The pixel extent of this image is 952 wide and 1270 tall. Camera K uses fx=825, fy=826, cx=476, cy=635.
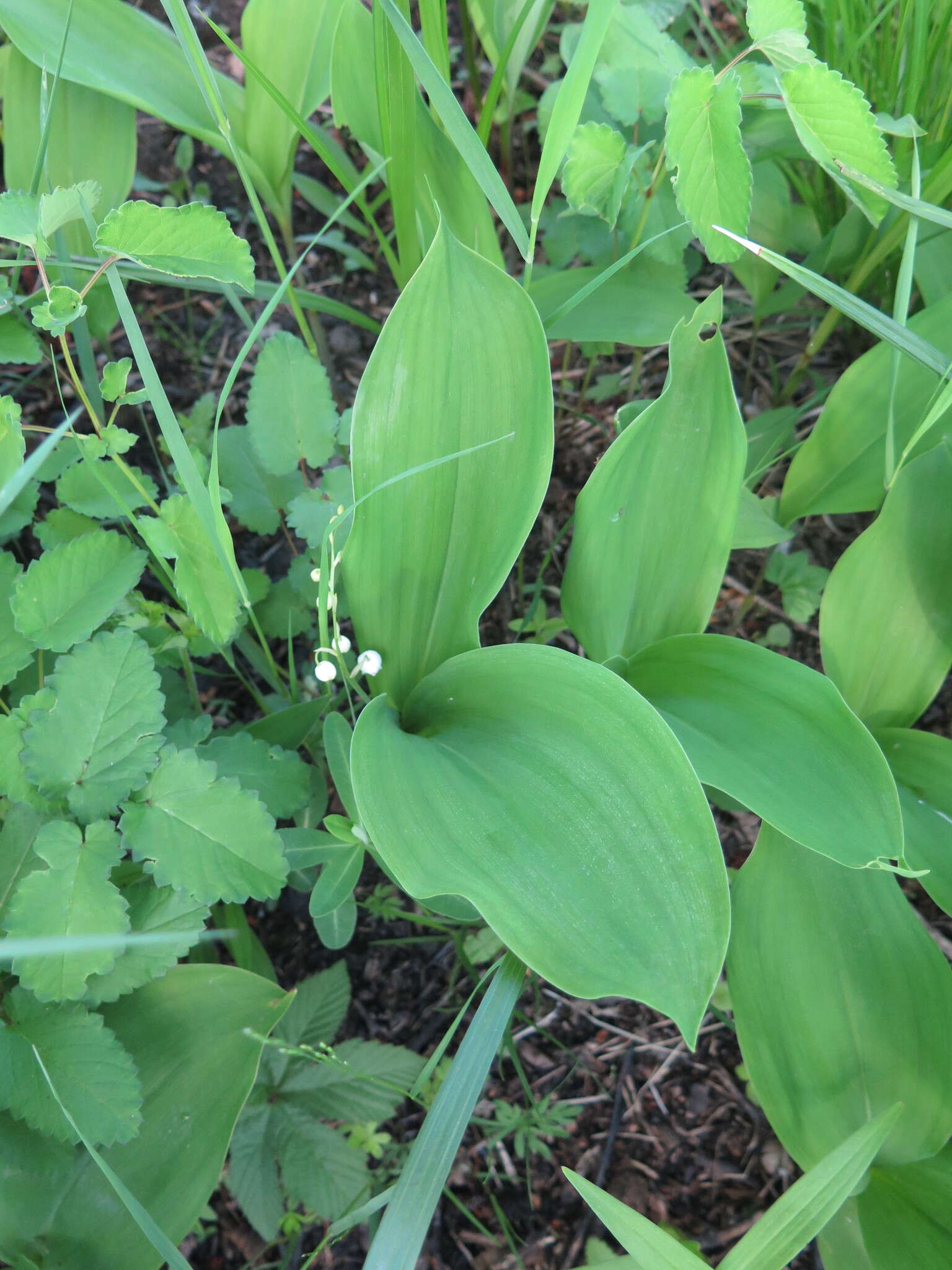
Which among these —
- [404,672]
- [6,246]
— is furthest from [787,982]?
[6,246]

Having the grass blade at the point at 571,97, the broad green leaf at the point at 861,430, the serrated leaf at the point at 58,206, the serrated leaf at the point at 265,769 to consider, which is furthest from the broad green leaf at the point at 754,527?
the serrated leaf at the point at 58,206

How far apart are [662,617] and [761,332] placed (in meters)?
0.96

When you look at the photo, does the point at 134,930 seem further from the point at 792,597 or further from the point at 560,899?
the point at 792,597

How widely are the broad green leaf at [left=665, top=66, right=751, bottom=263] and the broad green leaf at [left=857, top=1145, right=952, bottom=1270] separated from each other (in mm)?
1169

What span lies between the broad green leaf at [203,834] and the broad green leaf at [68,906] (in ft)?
0.13

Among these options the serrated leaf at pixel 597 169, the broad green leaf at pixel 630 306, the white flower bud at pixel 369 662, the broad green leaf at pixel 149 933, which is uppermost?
the serrated leaf at pixel 597 169

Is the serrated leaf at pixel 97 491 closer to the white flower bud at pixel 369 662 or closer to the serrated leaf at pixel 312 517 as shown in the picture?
the serrated leaf at pixel 312 517

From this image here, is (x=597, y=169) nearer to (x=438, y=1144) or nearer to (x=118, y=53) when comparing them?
(x=118, y=53)

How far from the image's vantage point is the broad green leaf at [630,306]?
1382mm

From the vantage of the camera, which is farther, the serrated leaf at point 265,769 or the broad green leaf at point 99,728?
the serrated leaf at point 265,769

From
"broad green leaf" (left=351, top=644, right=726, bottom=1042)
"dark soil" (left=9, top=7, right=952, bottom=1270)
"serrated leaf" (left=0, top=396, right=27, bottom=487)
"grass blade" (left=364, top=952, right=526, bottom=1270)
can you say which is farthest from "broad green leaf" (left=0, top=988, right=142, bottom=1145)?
"serrated leaf" (left=0, top=396, right=27, bottom=487)

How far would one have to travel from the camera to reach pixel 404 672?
1.18 m

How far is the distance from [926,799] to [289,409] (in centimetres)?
109

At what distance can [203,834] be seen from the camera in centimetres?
98
